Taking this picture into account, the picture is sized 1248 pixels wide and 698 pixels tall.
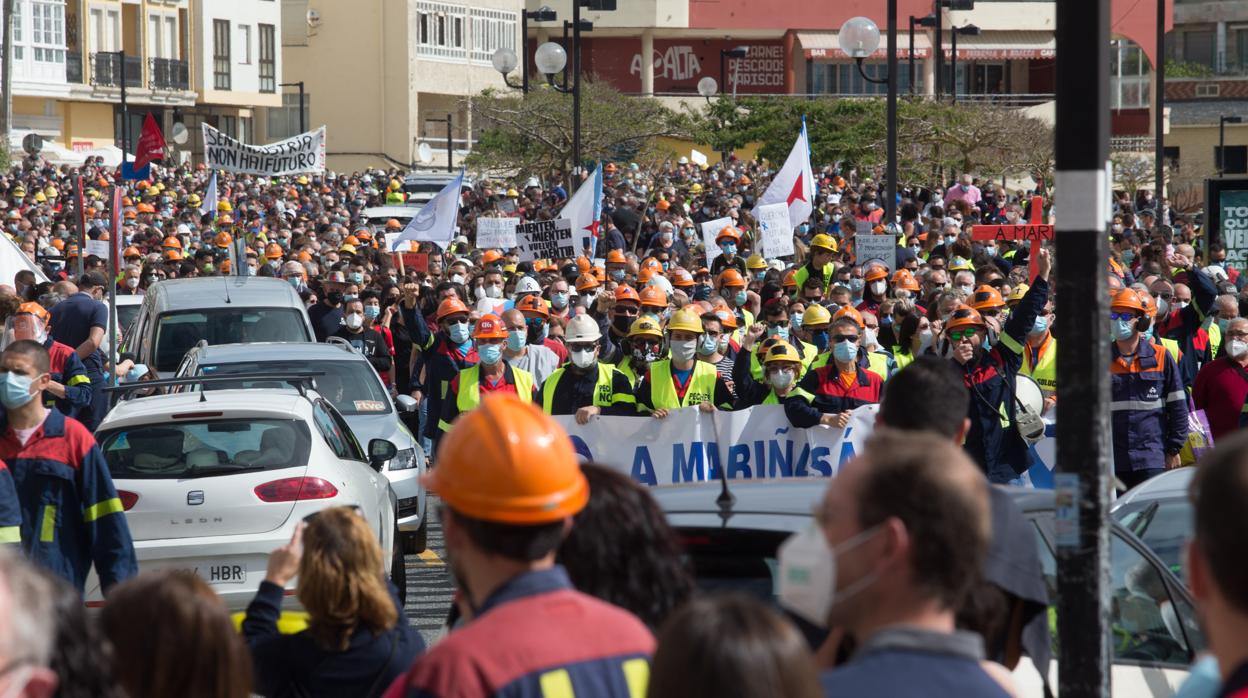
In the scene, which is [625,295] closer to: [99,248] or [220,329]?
[220,329]

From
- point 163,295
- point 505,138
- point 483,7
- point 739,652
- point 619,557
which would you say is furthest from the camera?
point 483,7

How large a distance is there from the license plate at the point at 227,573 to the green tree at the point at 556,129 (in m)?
30.6

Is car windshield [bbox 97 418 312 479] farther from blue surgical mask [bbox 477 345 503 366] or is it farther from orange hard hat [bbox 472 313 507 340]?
orange hard hat [bbox 472 313 507 340]

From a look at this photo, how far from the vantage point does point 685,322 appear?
34.8 feet

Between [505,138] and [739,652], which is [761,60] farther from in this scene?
[739,652]

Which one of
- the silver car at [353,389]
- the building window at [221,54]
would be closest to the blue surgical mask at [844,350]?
the silver car at [353,389]

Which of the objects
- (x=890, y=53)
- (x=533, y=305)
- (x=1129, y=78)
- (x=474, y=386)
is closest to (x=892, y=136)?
(x=890, y=53)

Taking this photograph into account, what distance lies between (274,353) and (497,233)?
962 centimetres

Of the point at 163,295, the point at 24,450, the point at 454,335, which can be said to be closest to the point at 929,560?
the point at 24,450

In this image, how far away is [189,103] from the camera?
75.6 metres

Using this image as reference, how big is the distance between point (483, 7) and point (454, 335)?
6994cm

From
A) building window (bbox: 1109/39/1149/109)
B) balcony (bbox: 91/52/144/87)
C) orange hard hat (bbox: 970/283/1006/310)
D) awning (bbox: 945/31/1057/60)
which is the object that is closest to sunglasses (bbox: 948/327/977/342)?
orange hard hat (bbox: 970/283/1006/310)

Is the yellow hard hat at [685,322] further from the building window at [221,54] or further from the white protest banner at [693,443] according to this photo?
the building window at [221,54]

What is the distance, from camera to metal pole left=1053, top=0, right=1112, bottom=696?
14.3ft
